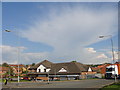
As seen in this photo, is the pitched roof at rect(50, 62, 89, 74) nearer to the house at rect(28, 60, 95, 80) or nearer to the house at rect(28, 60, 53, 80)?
the house at rect(28, 60, 95, 80)

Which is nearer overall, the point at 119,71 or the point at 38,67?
the point at 119,71

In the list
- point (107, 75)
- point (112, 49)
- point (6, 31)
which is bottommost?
point (107, 75)

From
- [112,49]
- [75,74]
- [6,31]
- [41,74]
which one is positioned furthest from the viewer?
[41,74]

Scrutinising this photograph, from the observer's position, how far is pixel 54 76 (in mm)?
60219

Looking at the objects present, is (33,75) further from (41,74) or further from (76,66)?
(76,66)

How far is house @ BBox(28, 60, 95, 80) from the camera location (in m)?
57.6

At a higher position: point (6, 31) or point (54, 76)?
point (6, 31)

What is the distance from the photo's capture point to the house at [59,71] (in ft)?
189

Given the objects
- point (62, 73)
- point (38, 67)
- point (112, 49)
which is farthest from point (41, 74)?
point (112, 49)

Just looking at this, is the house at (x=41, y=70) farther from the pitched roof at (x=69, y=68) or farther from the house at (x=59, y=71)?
the pitched roof at (x=69, y=68)

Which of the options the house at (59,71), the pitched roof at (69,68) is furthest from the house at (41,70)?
the pitched roof at (69,68)

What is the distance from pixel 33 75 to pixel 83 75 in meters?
19.0

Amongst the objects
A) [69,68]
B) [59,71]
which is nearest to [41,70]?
[59,71]

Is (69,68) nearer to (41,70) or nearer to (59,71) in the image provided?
(59,71)
